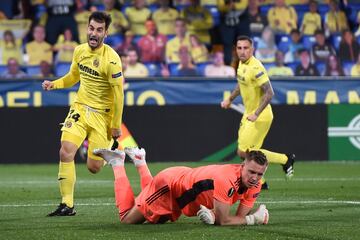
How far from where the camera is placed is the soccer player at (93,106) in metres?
10.5

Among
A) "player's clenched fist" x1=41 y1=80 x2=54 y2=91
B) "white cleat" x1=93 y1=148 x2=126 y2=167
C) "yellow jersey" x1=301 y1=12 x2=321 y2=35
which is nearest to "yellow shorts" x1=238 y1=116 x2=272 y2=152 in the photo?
"player's clenched fist" x1=41 y1=80 x2=54 y2=91

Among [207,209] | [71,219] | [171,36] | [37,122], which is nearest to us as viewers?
[207,209]

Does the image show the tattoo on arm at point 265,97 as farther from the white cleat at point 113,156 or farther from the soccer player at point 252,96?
the white cleat at point 113,156

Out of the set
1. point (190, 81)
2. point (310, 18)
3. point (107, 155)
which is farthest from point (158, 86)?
point (107, 155)

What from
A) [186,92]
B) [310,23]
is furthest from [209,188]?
[310,23]

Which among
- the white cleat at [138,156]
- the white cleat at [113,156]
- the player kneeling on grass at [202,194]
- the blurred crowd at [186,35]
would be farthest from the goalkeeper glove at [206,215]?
the blurred crowd at [186,35]

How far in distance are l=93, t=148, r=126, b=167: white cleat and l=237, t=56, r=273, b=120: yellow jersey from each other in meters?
4.77

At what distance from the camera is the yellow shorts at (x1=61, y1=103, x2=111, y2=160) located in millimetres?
10641

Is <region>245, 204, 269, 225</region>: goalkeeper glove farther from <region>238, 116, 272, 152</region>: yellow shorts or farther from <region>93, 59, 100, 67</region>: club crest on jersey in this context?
<region>238, 116, 272, 152</region>: yellow shorts

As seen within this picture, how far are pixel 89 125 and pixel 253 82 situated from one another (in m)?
4.27

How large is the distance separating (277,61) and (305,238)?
1456 cm

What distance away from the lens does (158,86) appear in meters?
19.9

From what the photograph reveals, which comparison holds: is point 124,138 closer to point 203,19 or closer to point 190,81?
point 190,81

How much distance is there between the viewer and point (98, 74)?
10695mm
